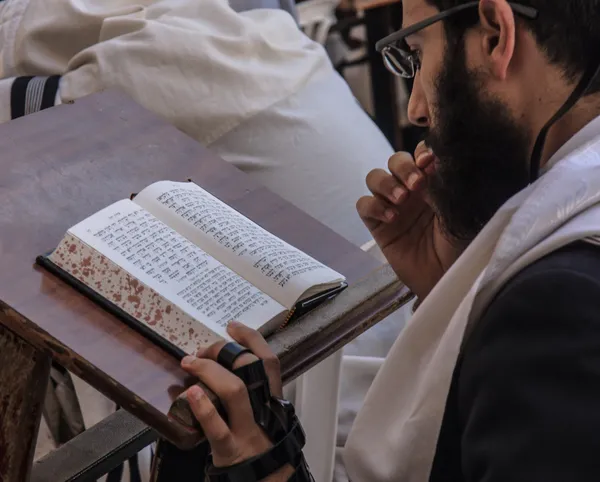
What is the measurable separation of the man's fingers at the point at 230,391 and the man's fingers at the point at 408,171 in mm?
374

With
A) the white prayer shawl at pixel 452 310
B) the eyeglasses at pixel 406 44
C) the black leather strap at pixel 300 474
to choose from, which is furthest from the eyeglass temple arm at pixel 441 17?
the black leather strap at pixel 300 474

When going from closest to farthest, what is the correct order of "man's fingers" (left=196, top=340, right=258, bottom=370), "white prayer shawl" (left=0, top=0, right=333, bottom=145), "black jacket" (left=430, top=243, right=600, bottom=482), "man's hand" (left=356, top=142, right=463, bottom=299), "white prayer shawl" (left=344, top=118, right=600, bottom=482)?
"black jacket" (left=430, top=243, right=600, bottom=482) → "white prayer shawl" (left=344, top=118, right=600, bottom=482) → "man's fingers" (left=196, top=340, right=258, bottom=370) → "man's hand" (left=356, top=142, right=463, bottom=299) → "white prayer shawl" (left=0, top=0, right=333, bottom=145)

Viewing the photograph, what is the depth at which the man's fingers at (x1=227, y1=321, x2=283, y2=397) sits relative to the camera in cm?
91

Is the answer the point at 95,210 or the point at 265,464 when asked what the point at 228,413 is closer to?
the point at 265,464

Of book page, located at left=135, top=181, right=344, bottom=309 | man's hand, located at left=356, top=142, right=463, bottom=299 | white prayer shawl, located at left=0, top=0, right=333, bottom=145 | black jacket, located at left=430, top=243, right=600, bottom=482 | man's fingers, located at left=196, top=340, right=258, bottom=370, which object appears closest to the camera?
black jacket, located at left=430, top=243, right=600, bottom=482

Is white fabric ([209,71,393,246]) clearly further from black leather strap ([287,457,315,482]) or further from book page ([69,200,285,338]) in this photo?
black leather strap ([287,457,315,482])

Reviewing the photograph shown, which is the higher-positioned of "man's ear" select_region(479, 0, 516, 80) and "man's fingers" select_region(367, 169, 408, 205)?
"man's ear" select_region(479, 0, 516, 80)

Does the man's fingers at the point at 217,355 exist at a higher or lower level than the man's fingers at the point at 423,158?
lower

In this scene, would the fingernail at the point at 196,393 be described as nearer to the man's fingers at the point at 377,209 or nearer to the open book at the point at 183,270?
the open book at the point at 183,270

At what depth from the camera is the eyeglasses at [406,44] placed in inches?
32.0

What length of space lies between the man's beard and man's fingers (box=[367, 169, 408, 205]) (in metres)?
0.10

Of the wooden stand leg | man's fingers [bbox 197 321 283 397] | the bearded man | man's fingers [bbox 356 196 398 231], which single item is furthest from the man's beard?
the wooden stand leg

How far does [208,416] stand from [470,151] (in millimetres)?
375

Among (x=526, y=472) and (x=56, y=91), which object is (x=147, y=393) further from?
(x=56, y=91)
